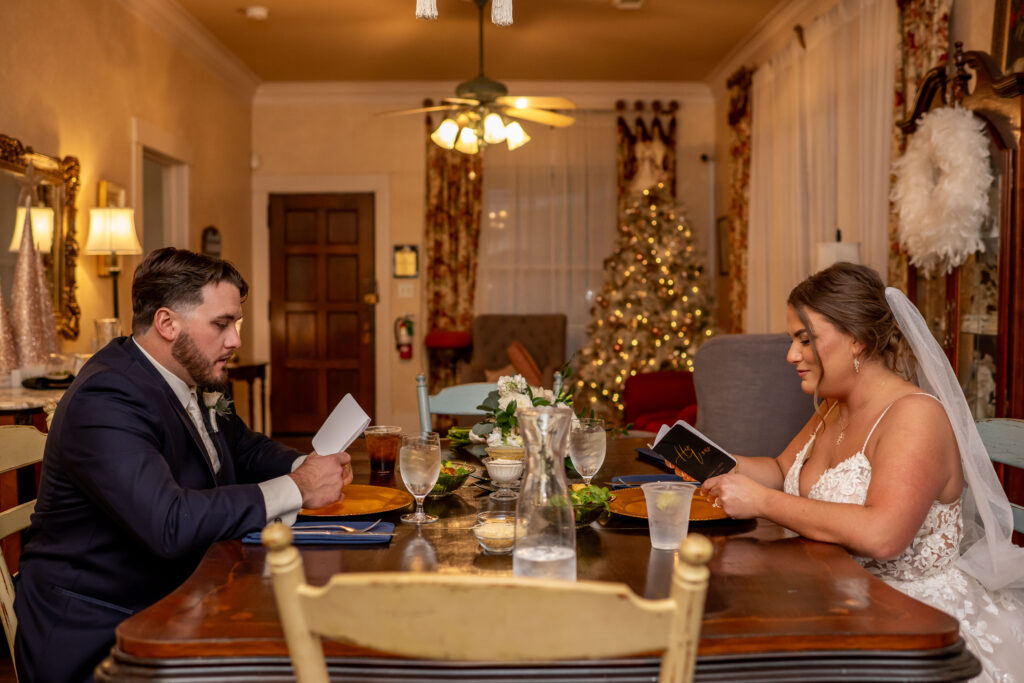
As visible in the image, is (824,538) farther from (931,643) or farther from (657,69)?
(657,69)

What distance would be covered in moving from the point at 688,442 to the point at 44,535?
1.30 m

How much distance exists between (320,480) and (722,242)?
665 cm

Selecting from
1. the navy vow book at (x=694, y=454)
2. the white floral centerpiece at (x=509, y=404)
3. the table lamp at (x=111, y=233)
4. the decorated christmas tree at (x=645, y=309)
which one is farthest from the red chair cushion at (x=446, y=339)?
the navy vow book at (x=694, y=454)

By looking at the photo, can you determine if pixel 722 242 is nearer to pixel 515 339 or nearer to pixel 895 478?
pixel 515 339

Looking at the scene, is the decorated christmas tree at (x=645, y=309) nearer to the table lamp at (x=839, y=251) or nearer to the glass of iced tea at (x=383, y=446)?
the table lamp at (x=839, y=251)

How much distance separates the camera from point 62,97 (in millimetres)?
4676

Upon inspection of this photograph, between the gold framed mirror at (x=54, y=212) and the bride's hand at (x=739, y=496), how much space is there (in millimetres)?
3597

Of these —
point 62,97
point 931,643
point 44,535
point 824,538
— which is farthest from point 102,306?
point 931,643

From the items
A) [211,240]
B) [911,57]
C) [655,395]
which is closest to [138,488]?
[911,57]

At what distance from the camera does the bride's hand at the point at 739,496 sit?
5.53 ft

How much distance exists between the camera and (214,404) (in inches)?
80.5

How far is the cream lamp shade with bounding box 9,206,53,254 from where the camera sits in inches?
164

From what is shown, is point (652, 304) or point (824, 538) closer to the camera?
point (824, 538)

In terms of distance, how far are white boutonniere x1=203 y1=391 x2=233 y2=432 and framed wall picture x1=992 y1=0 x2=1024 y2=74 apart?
3.05 metres
